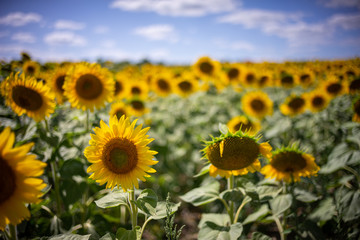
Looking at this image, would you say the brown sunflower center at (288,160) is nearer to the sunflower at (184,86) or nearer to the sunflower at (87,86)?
the sunflower at (87,86)

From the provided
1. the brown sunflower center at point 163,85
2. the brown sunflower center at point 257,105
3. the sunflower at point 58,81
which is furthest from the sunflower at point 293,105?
the sunflower at point 58,81

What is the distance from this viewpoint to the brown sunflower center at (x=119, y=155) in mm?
1527

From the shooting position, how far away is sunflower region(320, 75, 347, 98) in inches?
187

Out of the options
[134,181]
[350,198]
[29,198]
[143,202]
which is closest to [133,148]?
[134,181]

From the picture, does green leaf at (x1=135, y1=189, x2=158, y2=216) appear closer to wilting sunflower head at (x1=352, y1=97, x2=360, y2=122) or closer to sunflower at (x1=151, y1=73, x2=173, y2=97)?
wilting sunflower head at (x1=352, y1=97, x2=360, y2=122)

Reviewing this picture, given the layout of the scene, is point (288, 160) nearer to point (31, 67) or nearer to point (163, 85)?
point (31, 67)

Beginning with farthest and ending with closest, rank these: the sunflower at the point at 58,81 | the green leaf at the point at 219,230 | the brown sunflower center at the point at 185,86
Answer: the brown sunflower center at the point at 185,86 → the sunflower at the point at 58,81 → the green leaf at the point at 219,230

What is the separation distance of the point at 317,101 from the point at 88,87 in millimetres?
4253

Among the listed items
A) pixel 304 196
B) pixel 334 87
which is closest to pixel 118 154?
pixel 304 196

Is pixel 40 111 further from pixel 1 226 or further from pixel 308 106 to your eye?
pixel 308 106

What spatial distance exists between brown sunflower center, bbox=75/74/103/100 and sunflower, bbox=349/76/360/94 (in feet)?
14.4

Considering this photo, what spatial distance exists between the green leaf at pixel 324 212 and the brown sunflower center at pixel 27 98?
3.16m

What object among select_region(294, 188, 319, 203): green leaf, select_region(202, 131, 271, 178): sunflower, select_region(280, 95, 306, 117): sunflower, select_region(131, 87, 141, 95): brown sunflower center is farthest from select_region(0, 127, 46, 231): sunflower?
select_region(280, 95, 306, 117): sunflower

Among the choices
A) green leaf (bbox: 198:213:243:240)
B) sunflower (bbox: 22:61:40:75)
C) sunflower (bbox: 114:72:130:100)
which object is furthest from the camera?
sunflower (bbox: 114:72:130:100)
